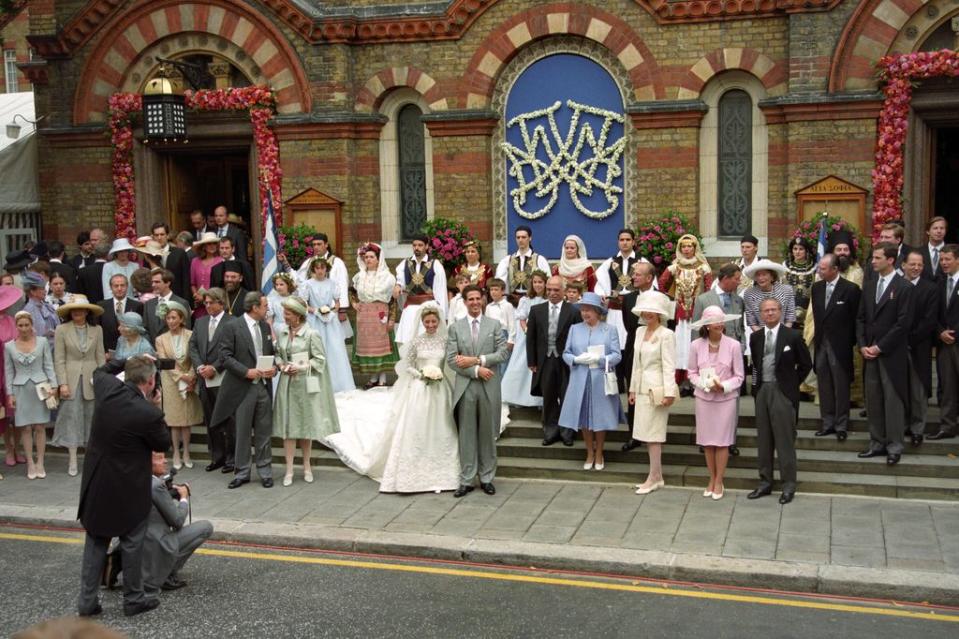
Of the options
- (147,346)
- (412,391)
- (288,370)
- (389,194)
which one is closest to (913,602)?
(412,391)

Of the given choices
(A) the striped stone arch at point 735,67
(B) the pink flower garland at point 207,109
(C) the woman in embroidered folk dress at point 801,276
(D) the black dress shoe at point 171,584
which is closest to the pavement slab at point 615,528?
(D) the black dress shoe at point 171,584

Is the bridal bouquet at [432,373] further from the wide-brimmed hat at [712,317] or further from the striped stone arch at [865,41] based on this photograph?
the striped stone arch at [865,41]

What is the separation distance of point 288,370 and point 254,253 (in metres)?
7.68

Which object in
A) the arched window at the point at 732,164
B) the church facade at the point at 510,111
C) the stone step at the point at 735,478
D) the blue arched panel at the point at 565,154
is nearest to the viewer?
the stone step at the point at 735,478

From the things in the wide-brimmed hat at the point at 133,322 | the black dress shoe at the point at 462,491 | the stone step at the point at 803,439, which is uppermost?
the wide-brimmed hat at the point at 133,322

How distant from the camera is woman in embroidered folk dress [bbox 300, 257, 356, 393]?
1483 cm

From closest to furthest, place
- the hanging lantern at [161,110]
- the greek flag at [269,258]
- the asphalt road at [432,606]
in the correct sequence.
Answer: the asphalt road at [432,606], the greek flag at [269,258], the hanging lantern at [161,110]

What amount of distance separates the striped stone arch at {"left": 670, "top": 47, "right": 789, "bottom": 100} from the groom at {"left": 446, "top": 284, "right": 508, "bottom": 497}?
6.78 metres

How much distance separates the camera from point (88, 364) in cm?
1309

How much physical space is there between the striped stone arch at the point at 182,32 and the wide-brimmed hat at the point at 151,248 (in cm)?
352

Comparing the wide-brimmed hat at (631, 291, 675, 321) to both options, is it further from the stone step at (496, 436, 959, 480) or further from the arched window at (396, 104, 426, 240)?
the arched window at (396, 104, 426, 240)

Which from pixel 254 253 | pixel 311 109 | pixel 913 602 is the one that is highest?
pixel 311 109

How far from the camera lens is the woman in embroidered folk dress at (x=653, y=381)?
11.2 meters

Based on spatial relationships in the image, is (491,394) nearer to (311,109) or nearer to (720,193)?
(720,193)
